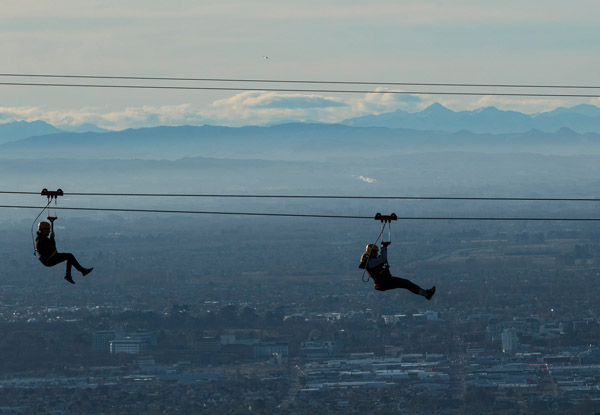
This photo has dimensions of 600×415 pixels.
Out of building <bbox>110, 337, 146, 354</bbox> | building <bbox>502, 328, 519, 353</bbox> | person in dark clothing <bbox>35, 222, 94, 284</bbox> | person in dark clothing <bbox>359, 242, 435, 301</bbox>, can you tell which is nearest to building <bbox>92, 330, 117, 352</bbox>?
building <bbox>110, 337, 146, 354</bbox>

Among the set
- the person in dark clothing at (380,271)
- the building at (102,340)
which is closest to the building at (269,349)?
the building at (102,340)

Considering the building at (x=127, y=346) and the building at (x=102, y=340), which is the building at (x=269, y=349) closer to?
the building at (x=127, y=346)

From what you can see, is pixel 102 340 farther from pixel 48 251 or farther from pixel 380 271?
pixel 380 271

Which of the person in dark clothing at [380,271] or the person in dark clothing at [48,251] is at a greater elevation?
the person in dark clothing at [48,251]

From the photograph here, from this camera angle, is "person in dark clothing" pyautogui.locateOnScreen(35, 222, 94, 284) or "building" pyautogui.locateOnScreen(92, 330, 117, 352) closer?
"person in dark clothing" pyautogui.locateOnScreen(35, 222, 94, 284)

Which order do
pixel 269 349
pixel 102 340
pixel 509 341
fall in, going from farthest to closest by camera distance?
pixel 102 340, pixel 509 341, pixel 269 349

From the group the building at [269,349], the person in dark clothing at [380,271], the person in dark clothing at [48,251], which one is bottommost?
the building at [269,349]

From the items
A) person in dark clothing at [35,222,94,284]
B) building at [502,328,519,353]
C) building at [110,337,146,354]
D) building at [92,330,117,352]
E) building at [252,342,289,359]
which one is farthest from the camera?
building at [502,328,519,353]

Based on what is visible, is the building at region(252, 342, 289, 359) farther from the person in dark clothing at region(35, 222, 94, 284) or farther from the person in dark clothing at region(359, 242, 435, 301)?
the person in dark clothing at region(359, 242, 435, 301)

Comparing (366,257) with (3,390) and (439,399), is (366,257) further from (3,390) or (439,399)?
(3,390)

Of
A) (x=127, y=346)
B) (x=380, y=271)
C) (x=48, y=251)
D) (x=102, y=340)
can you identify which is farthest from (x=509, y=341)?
(x=48, y=251)

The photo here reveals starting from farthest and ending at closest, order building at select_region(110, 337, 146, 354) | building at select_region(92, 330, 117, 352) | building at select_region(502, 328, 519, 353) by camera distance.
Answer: building at select_region(502, 328, 519, 353) → building at select_region(92, 330, 117, 352) → building at select_region(110, 337, 146, 354)
